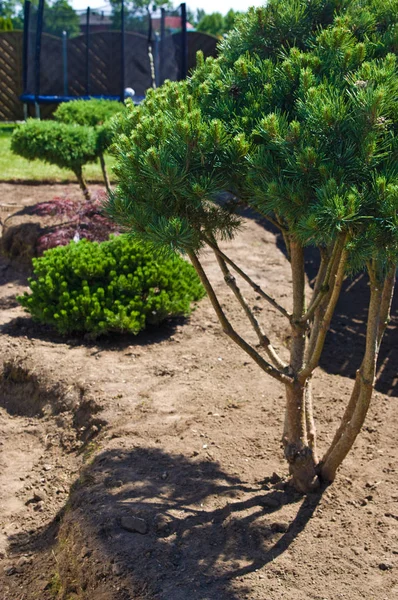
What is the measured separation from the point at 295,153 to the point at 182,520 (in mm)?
2000

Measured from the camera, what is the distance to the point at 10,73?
19812mm

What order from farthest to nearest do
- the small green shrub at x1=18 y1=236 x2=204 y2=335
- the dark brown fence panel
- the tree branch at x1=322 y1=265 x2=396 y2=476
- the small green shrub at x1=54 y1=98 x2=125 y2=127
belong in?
the dark brown fence panel
the small green shrub at x1=54 y1=98 x2=125 y2=127
the small green shrub at x1=18 y1=236 x2=204 y2=335
the tree branch at x1=322 y1=265 x2=396 y2=476

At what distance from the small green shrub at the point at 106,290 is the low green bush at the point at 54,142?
7.80 ft

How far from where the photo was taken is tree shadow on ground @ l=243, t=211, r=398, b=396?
6133 mm

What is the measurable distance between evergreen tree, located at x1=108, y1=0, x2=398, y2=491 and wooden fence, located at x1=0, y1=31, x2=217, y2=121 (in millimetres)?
15123

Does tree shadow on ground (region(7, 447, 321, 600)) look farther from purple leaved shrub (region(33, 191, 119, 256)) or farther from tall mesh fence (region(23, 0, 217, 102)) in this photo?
tall mesh fence (region(23, 0, 217, 102))

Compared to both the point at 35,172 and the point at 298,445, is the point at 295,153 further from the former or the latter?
the point at 35,172

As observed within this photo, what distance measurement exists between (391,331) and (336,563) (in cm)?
400

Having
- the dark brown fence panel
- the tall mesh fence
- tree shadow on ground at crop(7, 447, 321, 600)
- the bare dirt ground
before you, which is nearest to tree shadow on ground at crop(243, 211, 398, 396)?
the bare dirt ground

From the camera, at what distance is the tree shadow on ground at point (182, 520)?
132 inches

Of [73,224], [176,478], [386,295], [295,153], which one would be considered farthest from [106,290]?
[295,153]

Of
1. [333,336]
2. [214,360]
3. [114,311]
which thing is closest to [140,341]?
[114,311]

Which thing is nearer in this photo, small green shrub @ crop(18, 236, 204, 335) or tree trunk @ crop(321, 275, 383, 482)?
tree trunk @ crop(321, 275, 383, 482)

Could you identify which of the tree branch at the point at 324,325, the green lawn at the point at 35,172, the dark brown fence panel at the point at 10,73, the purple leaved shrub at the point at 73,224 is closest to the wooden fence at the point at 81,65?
the dark brown fence panel at the point at 10,73
